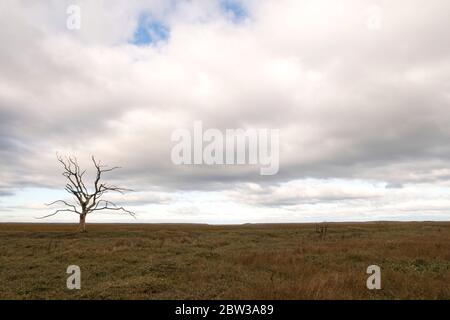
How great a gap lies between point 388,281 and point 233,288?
214 inches

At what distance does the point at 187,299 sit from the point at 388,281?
697cm

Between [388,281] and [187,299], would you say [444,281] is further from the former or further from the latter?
[187,299]

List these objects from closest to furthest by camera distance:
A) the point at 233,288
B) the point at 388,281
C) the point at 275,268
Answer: the point at 233,288 → the point at 388,281 → the point at 275,268

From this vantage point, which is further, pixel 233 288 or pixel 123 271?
pixel 123 271

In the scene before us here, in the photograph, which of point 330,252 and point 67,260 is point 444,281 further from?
point 67,260

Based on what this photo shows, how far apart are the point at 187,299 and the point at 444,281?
8.87m

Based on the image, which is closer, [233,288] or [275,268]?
[233,288]

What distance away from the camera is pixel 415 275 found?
14117 mm

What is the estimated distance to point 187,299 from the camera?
11219 millimetres

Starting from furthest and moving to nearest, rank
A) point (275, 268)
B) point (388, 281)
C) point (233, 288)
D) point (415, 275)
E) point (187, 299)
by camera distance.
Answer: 1. point (275, 268)
2. point (415, 275)
3. point (388, 281)
4. point (233, 288)
5. point (187, 299)
